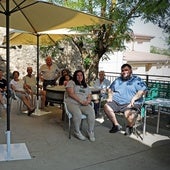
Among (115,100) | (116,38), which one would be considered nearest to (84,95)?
(115,100)

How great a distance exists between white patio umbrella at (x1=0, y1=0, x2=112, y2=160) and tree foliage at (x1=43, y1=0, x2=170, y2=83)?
1.24 meters

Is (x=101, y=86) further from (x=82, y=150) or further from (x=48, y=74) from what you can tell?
(x=82, y=150)

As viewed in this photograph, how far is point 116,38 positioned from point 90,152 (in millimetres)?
4347

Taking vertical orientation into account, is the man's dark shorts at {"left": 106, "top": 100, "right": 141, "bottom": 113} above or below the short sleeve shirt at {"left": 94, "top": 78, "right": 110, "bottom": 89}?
below

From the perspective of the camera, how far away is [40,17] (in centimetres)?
520

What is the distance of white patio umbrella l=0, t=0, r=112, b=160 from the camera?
4188 mm

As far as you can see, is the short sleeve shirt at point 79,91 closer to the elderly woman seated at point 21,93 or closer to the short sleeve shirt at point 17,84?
the elderly woman seated at point 21,93

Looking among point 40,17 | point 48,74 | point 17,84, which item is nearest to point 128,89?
point 40,17

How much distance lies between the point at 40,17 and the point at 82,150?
2.51 metres

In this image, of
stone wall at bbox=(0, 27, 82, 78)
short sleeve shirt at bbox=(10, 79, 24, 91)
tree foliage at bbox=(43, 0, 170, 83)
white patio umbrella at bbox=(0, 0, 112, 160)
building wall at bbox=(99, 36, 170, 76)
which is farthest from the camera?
building wall at bbox=(99, 36, 170, 76)

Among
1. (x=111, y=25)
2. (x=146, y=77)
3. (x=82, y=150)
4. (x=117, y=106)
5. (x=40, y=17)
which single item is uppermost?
(x=111, y=25)

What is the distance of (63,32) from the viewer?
260 inches

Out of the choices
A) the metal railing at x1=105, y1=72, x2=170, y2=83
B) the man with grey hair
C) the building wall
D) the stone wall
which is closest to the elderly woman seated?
the man with grey hair

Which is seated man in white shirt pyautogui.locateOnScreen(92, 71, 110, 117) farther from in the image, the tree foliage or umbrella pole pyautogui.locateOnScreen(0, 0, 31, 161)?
umbrella pole pyautogui.locateOnScreen(0, 0, 31, 161)
